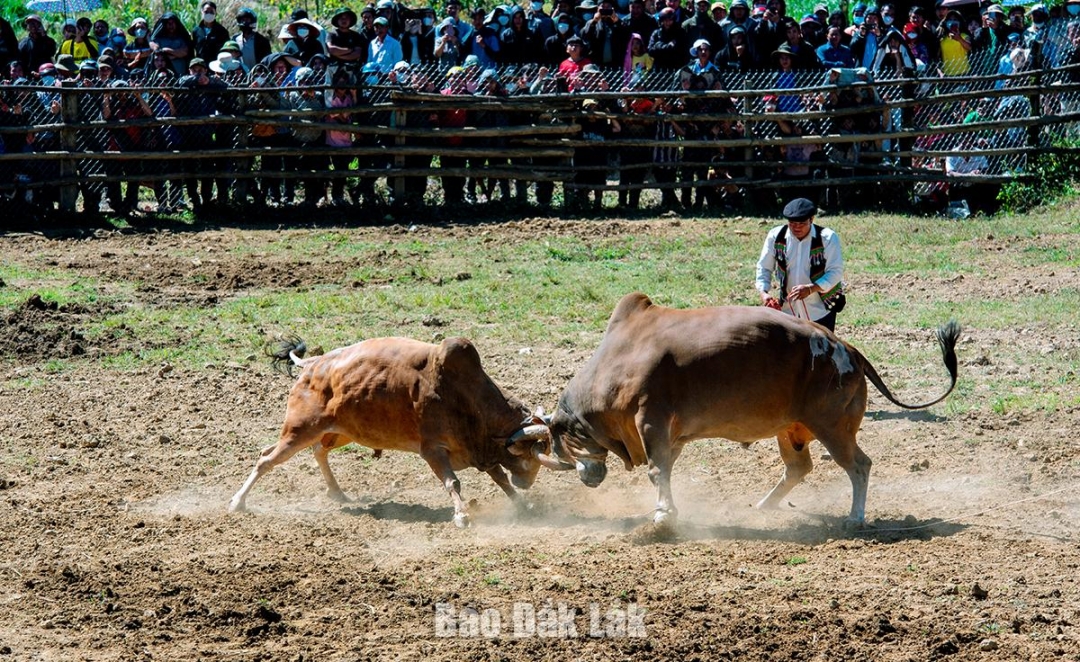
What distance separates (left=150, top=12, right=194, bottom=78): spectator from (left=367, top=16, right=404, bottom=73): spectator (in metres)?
2.64

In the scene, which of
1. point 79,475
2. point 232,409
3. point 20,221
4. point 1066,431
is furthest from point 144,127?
point 1066,431

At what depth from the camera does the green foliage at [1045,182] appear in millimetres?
18859

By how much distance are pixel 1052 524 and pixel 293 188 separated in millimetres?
14146

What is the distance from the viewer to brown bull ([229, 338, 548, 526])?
8.46 meters

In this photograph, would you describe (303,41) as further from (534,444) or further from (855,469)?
(855,469)

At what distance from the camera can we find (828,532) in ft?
26.6

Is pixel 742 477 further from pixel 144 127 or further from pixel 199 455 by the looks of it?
pixel 144 127

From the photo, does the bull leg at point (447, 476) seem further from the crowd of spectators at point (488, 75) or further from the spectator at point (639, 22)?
the spectator at point (639, 22)

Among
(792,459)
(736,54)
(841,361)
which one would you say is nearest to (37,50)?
(736,54)

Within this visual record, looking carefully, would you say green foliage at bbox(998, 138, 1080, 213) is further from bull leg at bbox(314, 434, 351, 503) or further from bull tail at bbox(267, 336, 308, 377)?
bull leg at bbox(314, 434, 351, 503)

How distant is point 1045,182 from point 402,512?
43.8 ft

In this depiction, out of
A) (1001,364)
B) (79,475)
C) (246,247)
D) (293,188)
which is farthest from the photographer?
(293,188)

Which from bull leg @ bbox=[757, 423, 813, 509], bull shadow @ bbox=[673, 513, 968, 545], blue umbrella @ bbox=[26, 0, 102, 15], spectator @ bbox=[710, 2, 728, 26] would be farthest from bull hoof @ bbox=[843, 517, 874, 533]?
blue umbrella @ bbox=[26, 0, 102, 15]

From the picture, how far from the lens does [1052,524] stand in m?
8.03
